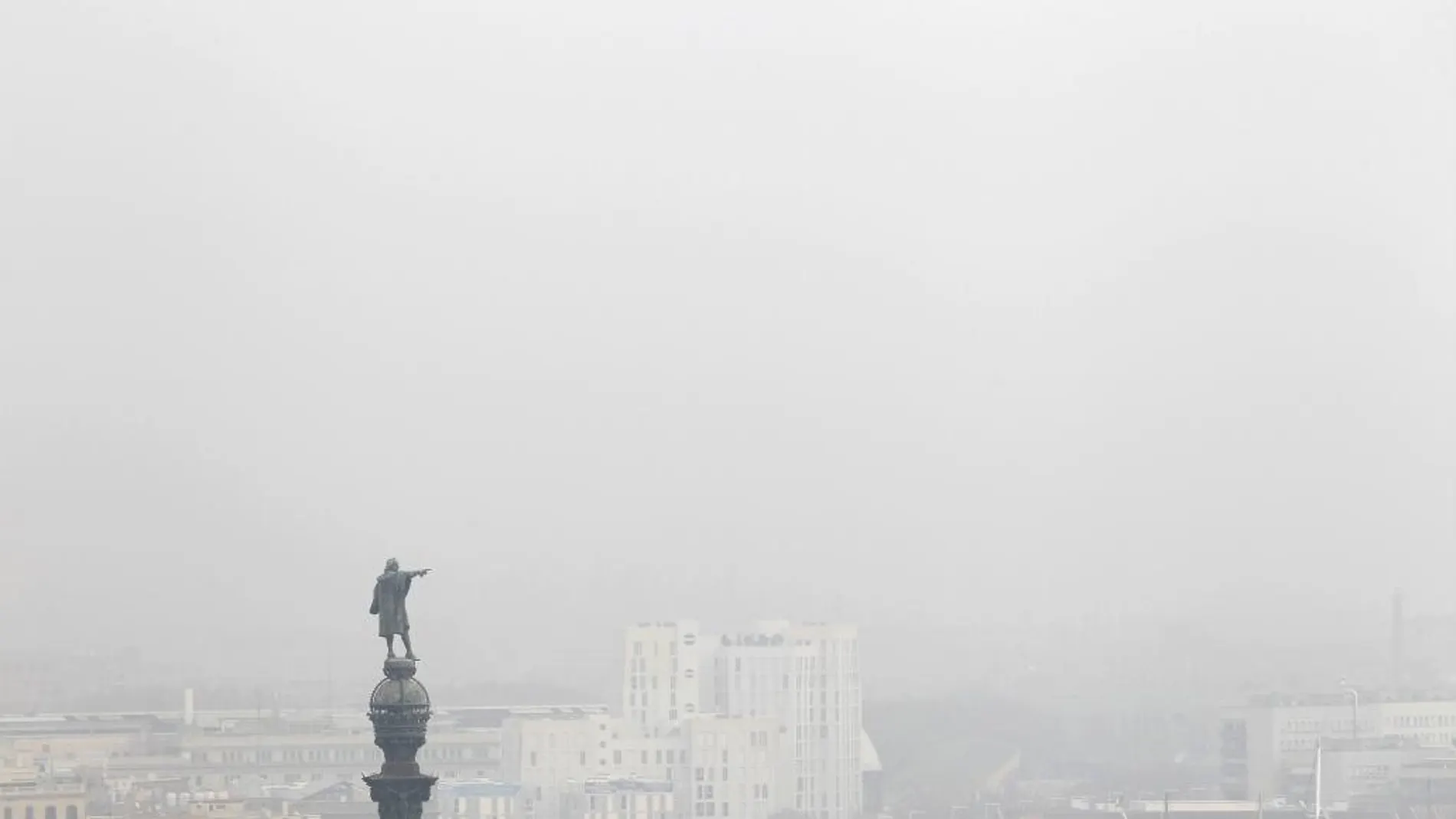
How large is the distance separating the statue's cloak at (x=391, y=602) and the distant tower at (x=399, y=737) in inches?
17.5

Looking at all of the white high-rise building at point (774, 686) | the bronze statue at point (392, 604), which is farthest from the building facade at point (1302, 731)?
the bronze statue at point (392, 604)

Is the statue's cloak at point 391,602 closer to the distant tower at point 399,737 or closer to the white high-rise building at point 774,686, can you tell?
the distant tower at point 399,737

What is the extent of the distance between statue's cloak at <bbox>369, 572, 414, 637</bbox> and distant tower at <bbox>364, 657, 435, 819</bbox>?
0.44 m

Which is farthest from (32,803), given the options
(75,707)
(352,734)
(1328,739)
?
(1328,739)

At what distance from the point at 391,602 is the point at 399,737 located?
947mm

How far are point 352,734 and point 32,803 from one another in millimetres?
24581

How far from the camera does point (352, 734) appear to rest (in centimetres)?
10569

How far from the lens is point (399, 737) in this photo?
24.3 m

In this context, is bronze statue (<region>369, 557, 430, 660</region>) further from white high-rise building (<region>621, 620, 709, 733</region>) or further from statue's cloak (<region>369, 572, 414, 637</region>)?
white high-rise building (<region>621, 620, 709, 733</region>)

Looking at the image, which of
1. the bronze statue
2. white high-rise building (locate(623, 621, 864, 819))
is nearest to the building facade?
white high-rise building (locate(623, 621, 864, 819))

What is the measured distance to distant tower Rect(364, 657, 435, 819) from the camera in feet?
79.0

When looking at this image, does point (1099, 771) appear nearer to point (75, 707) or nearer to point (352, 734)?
point (352, 734)

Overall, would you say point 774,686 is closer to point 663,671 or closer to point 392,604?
point 663,671

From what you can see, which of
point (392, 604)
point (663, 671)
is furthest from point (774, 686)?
point (392, 604)
